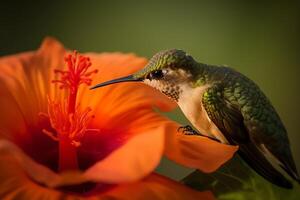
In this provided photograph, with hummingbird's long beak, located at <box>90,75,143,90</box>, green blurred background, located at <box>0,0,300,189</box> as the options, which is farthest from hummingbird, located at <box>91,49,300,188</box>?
green blurred background, located at <box>0,0,300,189</box>

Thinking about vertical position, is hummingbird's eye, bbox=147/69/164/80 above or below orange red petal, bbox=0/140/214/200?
above

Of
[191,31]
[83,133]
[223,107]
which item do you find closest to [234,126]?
[223,107]

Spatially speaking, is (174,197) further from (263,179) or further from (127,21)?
(127,21)

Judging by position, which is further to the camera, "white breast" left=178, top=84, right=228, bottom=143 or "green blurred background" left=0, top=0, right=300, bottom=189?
"green blurred background" left=0, top=0, right=300, bottom=189

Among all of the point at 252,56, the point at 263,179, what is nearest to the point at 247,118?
the point at 263,179

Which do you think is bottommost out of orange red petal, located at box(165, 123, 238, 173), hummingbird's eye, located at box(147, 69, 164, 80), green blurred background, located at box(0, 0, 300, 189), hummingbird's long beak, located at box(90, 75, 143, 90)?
green blurred background, located at box(0, 0, 300, 189)

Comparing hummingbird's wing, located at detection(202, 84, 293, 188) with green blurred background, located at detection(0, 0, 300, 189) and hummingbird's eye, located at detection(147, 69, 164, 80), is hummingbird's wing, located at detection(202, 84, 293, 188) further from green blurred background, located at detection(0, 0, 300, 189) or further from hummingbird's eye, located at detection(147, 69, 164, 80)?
green blurred background, located at detection(0, 0, 300, 189)

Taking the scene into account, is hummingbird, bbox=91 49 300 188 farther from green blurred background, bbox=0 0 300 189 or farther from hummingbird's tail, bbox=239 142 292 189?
green blurred background, bbox=0 0 300 189

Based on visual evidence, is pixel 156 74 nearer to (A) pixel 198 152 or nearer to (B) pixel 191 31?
(A) pixel 198 152
